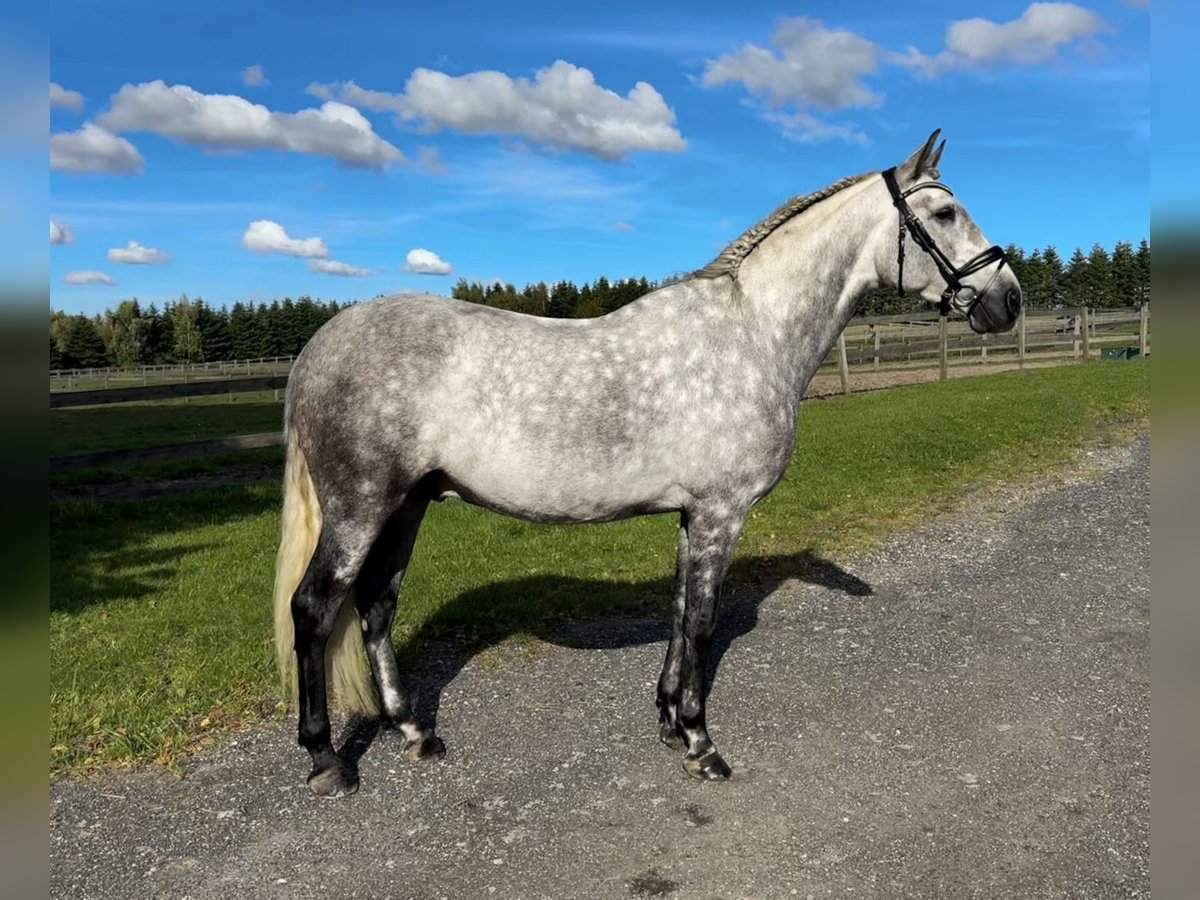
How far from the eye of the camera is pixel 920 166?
13.1 ft

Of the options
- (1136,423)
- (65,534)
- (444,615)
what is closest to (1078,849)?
(444,615)

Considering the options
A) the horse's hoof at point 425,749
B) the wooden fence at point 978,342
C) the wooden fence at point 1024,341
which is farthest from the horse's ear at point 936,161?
the wooden fence at point 1024,341

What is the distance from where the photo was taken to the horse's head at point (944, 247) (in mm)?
3957

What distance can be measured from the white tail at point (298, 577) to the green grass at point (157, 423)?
12525 millimetres

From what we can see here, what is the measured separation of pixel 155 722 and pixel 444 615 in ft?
6.89

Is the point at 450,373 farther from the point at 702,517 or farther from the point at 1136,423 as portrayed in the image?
the point at 1136,423

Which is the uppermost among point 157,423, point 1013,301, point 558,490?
point 1013,301

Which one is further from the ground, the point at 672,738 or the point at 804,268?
the point at 804,268

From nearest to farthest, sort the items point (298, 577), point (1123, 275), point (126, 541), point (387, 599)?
point (298, 577) < point (387, 599) < point (126, 541) < point (1123, 275)

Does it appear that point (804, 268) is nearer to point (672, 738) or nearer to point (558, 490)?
point (558, 490)

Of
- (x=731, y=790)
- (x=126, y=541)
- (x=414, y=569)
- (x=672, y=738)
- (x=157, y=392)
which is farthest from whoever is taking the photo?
(x=157, y=392)

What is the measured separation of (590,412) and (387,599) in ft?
5.04

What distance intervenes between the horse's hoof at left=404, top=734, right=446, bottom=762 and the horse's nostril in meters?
3.53

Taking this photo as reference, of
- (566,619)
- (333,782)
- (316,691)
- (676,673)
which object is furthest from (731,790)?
(566,619)
